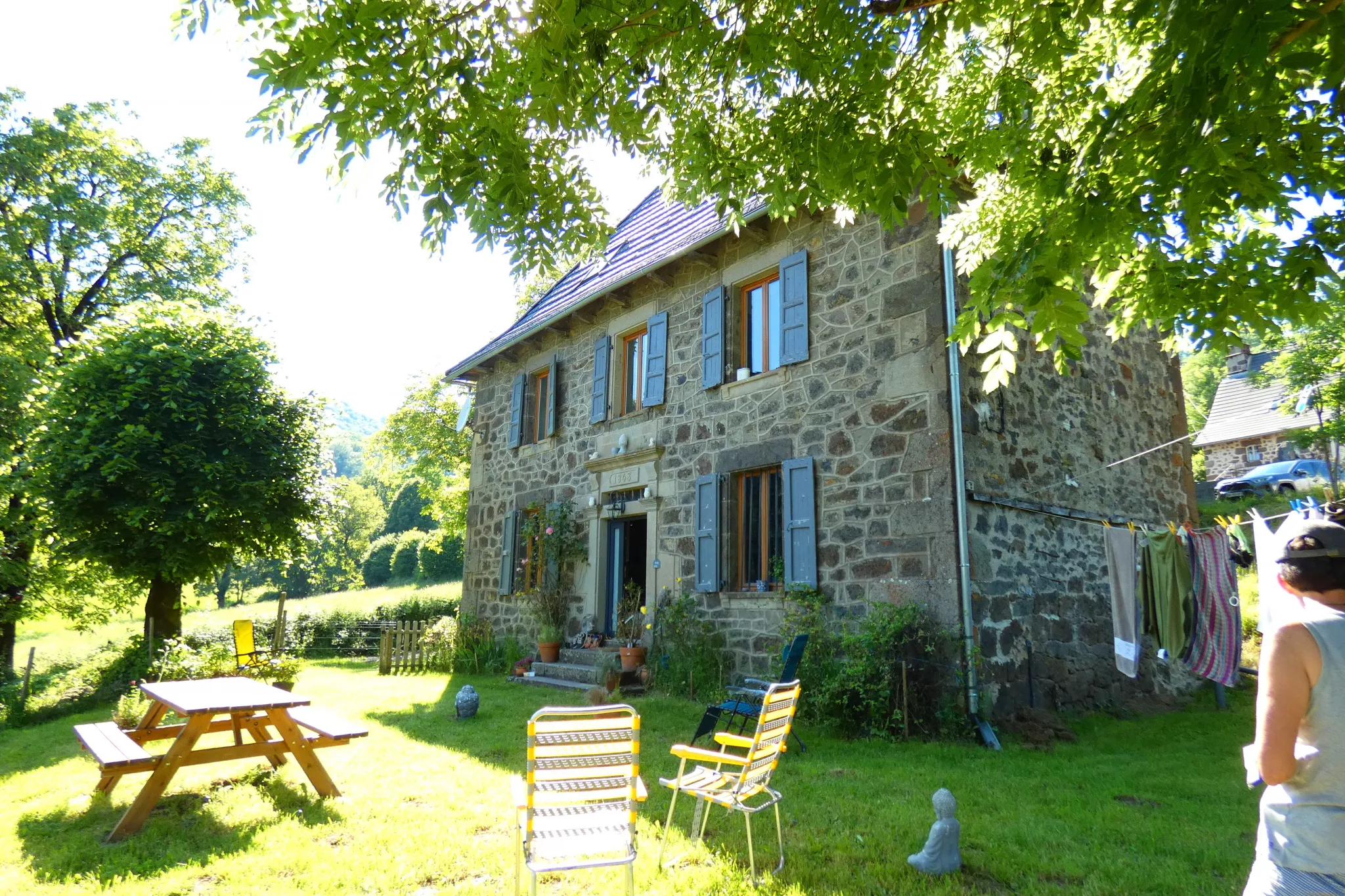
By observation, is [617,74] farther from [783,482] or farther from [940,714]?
[940,714]

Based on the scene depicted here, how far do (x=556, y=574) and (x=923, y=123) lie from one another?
8.85 meters

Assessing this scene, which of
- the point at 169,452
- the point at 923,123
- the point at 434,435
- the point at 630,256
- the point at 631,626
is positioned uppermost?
the point at 630,256

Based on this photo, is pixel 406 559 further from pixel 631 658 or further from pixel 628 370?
pixel 631 658

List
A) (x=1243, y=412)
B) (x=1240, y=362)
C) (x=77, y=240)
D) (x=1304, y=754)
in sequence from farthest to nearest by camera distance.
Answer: (x=1240, y=362), (x=1243, y=412), (x=77, y=240), (x=1304, y=754)

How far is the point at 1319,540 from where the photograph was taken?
2115 mm

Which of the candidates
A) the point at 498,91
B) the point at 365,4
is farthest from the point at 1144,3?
the point at 365,4

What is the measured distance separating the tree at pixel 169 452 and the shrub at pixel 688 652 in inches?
236

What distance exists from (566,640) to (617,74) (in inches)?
342

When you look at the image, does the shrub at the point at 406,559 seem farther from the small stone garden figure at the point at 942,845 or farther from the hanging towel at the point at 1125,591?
the small stone garden figure at the point at 942,845

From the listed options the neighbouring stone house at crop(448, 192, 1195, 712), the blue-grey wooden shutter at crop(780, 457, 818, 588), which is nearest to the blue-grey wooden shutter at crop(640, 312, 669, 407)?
the neighbouring stone house at crop(448, 192, 1195, 712)

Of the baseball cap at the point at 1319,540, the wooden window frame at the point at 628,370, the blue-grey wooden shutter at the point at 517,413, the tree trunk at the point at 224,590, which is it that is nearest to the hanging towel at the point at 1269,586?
the baseball cap at the point at 1319,540

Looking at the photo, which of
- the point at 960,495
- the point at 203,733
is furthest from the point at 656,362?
the point at 203,733

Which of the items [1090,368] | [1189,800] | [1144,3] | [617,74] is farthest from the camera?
[1090,368]

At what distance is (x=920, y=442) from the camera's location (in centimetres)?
726
